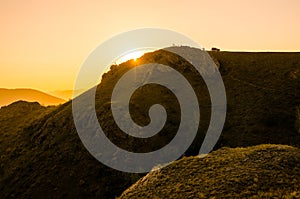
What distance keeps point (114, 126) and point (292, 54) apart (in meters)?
49.4

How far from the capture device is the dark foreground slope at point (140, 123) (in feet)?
125

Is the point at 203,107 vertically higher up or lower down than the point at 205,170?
higher up

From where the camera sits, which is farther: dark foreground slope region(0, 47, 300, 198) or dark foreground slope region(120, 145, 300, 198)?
dark foreground slope region(0, 47, 300, 198)

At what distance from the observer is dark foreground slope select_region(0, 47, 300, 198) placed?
38000mm

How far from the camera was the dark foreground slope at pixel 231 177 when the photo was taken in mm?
15828

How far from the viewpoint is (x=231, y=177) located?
17.1 metres

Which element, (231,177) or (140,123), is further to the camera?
(140,123)

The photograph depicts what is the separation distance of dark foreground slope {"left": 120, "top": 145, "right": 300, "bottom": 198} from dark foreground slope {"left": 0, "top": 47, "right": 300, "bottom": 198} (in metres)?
16.6

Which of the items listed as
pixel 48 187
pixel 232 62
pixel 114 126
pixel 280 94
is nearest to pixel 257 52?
pixel 232 62

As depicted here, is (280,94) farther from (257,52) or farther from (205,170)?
(205,170)

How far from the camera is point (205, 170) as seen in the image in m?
18.6

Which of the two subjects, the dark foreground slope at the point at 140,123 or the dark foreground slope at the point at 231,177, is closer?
the dark foreground slope at the point at 231,177

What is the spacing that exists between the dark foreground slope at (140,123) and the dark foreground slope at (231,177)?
16633 mm

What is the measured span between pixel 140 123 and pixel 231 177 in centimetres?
2649
